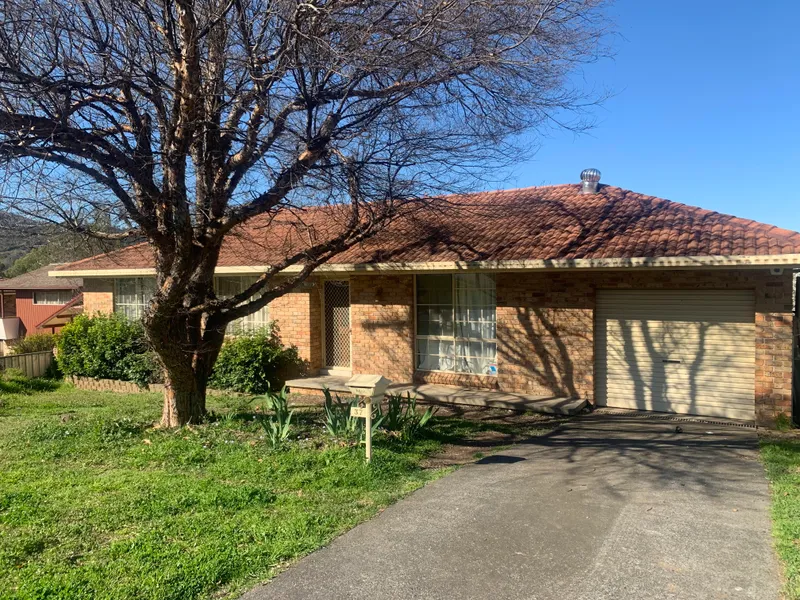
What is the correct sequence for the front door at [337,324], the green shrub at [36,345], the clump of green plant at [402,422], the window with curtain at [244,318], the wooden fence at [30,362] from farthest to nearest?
1. the green shrub at [36,345]
2. the wooden fence at [30,362]
3. the window with curtain at [244,318]
4. the front door at [337,324]
5. the clump of green plant at [402,422]

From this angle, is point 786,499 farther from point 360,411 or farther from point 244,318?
point 244,318

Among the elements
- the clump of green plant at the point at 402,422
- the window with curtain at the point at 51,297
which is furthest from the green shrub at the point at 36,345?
the window with curtain at the point at 51,297

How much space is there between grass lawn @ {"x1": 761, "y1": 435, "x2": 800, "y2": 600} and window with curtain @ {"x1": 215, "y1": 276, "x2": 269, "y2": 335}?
10198 mm

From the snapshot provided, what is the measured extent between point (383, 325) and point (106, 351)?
690 centimetres

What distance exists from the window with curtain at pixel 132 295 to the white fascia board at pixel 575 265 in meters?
3.67

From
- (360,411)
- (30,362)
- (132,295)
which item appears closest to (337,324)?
(132,295)

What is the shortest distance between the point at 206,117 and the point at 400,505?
505cm

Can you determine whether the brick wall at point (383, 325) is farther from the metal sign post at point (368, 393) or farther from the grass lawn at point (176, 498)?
the metal sign post at point (368, 393)

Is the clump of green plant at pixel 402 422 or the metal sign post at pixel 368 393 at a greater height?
the metal sign post at pixel 368 393

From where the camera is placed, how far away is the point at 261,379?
13172 millimetres

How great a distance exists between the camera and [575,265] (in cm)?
993

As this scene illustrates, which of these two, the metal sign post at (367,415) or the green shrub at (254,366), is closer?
the metal sign post at (367,415)

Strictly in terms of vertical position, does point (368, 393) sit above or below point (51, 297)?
below

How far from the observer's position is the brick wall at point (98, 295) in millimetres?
16995
